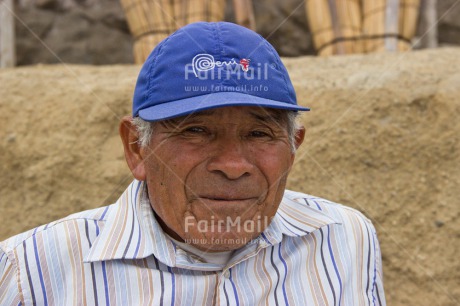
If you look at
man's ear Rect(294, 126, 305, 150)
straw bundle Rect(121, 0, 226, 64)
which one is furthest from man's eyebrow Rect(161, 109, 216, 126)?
straw bundle Rect(121, 0, 226, 64)

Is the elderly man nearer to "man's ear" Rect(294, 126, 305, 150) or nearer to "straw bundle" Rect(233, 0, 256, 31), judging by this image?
"man's ear" Rect(294, 126, 305, 150)

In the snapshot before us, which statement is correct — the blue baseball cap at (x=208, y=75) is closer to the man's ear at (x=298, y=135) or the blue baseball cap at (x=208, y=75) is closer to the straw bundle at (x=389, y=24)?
the man's ear at (x=298, y=135)

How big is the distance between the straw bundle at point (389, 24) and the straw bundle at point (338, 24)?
0.05 meters

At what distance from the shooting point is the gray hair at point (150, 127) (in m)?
1.17

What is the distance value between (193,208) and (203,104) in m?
0.21

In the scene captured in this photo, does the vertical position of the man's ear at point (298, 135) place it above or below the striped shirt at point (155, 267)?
above

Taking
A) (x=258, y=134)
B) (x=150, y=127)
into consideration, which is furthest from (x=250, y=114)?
(x=150, y=127)

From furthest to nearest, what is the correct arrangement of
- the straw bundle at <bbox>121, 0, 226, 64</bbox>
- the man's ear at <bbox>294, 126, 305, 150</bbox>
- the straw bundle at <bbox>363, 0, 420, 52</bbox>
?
1. the straw bundle at <bbox>121, 0, 226, 64</bbox>
2. the straw bundle at <bbox>363, 0, 420, 52</bbox>
3. the man's ear at <bbox>294, 126, 305, 150</bbox>

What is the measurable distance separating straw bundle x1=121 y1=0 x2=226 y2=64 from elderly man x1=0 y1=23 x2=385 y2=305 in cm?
201

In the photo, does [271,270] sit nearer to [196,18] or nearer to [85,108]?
[85,108]

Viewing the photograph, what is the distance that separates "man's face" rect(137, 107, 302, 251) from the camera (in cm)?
111

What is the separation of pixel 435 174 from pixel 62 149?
1.47 m

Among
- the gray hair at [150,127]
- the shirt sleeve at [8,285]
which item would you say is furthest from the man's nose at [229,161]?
the shirt sleeve at [8,285]

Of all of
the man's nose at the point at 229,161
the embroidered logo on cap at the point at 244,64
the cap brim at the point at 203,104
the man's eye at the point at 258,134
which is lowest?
the man's nose at the point at 229,161
